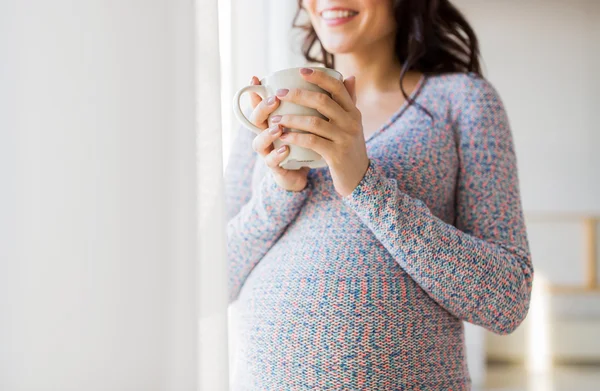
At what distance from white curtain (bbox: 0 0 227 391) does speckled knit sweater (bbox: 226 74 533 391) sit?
0.81 feet

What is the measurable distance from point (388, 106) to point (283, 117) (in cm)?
30

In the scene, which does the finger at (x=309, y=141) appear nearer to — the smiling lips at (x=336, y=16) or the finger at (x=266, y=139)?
the finger at (x=266, y=139)

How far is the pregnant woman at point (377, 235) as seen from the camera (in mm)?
591

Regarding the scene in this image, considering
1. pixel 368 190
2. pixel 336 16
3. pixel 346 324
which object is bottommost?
pixel 346 324

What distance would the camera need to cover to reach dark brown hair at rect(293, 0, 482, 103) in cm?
83

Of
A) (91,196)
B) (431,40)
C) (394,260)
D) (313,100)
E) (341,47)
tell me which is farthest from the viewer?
(431,40)

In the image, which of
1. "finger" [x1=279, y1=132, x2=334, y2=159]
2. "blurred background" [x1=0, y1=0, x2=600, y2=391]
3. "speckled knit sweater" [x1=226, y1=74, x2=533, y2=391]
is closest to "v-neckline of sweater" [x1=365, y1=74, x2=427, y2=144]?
"speckled knit sweater" [x1=226, y1=74, x2=533, y2=391]

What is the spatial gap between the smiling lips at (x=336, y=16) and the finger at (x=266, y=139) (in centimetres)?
24

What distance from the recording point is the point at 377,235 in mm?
609

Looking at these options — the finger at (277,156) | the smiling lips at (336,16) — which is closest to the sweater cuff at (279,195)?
the finger at (277,156)

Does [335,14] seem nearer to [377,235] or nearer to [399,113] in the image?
[399,113]

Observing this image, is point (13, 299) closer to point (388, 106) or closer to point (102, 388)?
point (102, 388)

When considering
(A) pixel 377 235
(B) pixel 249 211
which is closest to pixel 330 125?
(A) pixel 377 235

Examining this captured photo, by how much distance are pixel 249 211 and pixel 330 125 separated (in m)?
0.25
